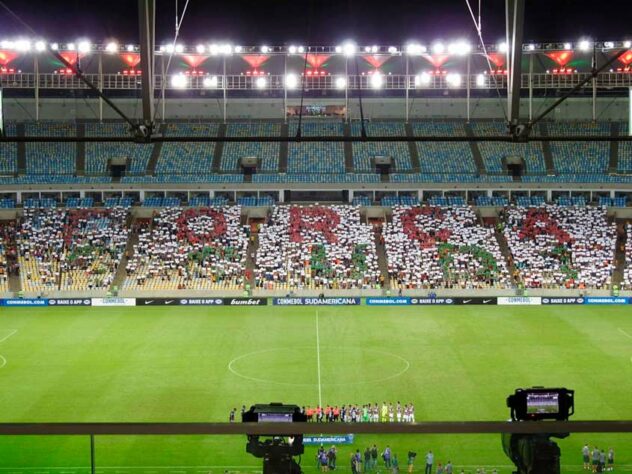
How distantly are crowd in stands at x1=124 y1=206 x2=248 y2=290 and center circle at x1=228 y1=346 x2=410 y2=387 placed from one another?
15107 millimetres

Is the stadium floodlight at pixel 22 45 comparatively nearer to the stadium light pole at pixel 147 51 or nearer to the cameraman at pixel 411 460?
the stadium light pole at pixel 147 51

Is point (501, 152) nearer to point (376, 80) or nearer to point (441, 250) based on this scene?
point (376, 80)

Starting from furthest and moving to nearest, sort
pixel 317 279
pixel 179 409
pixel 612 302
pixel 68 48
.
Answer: pixel 68 48 < pixel 317 279 < pixel 612 302 < pixel 179 409

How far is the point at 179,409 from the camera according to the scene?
2572cm

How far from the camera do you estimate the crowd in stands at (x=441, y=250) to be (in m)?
48.4

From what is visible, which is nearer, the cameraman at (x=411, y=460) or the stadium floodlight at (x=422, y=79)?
the cameraman at (x=411, y=460)

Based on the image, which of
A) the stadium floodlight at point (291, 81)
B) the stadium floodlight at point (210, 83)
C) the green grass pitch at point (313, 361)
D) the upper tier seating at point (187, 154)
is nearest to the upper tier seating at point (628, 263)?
A: the green grass pitch at point (313, 361)

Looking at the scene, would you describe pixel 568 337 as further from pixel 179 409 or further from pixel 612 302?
pixel 179 409

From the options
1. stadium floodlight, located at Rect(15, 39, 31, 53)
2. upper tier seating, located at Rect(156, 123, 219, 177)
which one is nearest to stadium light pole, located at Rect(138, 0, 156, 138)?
upper tier seating, located at Rect(156, 123, 219, 177)

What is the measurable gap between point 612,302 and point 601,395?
19890 millimetres

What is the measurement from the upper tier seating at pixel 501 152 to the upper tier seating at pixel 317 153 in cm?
1103

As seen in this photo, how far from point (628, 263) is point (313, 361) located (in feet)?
87.0

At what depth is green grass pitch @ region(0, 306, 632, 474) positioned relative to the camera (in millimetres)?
25547

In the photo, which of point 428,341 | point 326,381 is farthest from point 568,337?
point 326,381
